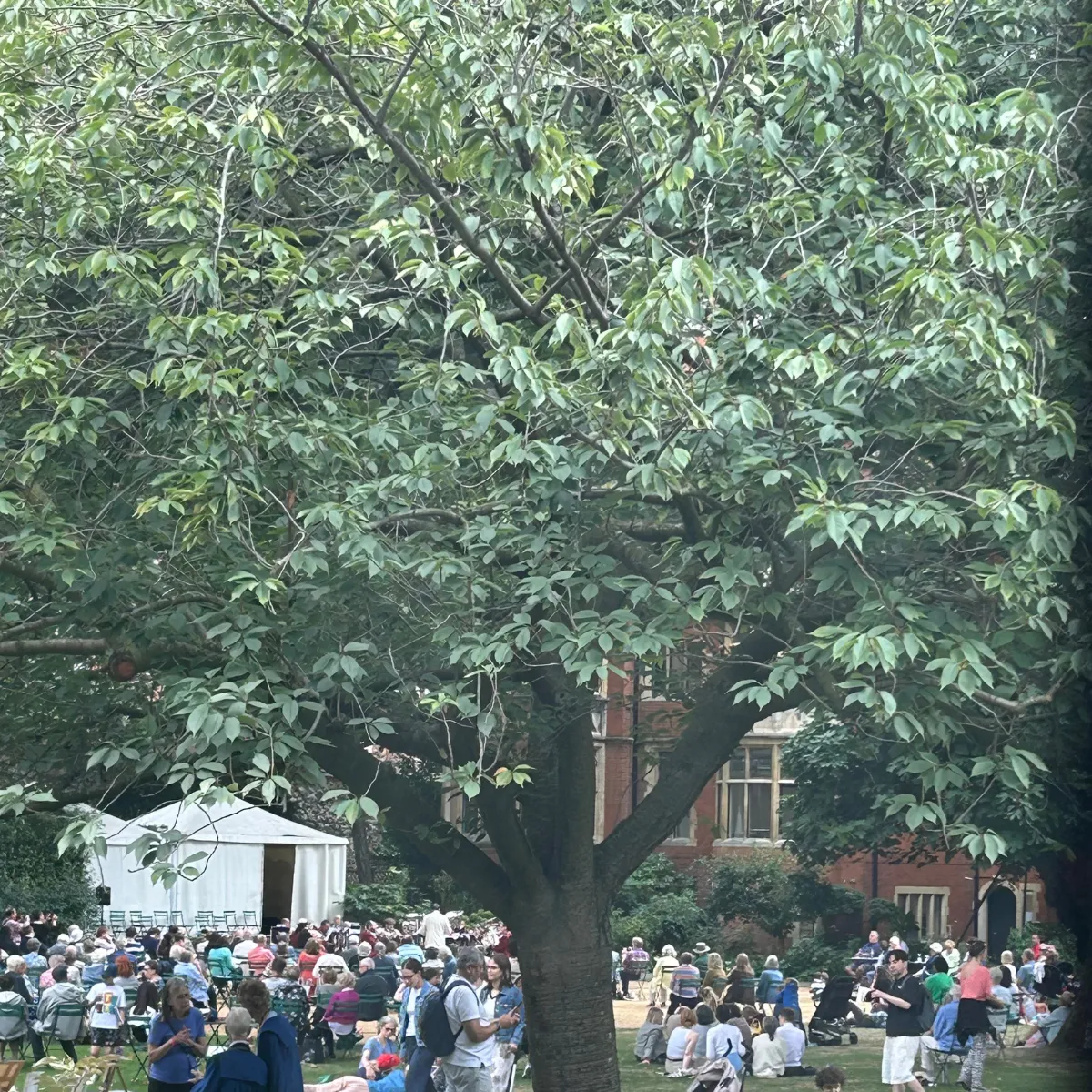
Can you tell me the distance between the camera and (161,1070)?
12891 millimetres

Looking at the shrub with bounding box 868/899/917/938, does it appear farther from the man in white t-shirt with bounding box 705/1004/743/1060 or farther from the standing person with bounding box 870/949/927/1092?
the man in white t-shirt with bounding box 705/1004/743/1060

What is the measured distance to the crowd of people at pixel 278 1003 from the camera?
1035 cm

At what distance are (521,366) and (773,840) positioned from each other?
A: 39.3m

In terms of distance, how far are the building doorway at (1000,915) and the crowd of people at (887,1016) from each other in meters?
12.7

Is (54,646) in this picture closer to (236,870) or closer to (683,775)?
(683,775)

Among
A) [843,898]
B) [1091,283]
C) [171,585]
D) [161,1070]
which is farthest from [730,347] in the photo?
[843,898]

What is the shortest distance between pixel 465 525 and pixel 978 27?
5.45 m

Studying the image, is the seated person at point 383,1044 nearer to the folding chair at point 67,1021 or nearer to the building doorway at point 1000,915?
the folding chair at point 67,1021

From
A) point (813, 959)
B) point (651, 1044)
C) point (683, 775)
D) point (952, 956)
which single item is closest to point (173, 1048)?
point (683, 775)

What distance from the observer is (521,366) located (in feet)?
30.1

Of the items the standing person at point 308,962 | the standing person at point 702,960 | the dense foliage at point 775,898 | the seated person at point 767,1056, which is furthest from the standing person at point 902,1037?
the dense foliage at point 775,898

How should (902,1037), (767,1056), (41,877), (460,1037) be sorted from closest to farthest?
(460,1037), (902,1037), (767,1056), (41,877)

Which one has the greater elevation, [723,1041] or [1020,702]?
[1020,702]

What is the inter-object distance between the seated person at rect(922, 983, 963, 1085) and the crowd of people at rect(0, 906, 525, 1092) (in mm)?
A: 5252
